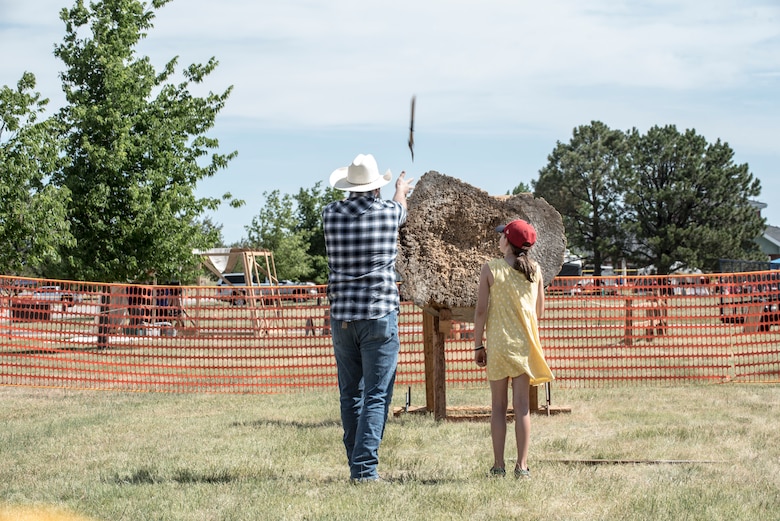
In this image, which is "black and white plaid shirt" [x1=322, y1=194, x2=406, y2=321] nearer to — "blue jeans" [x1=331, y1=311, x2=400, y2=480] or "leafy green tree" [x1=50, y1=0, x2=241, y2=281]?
"blue jeans" [x1=331, y1=311, x2=400, y2=480]

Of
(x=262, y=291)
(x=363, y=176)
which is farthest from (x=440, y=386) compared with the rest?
(x=262, y=291)

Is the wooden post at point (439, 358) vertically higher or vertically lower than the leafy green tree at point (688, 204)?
lower

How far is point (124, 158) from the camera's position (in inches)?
826

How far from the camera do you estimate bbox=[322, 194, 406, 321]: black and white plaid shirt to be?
5707 mm

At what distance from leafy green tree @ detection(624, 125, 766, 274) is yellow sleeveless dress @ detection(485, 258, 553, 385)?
1988 inches

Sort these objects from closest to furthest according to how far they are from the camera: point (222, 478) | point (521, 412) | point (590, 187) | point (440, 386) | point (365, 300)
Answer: point (365, 300)
point (521, 412)
point (222, 478)
point (440, 386)
point (590, 187)

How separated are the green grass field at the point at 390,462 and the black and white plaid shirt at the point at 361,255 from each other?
116cm

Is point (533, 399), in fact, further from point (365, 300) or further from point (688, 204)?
point (688, 204)

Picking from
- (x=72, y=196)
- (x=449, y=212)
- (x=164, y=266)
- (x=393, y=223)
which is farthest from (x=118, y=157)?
(x=393, y=223)

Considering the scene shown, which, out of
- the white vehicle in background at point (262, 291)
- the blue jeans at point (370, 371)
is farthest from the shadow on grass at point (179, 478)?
the white vehicle in background at point (262, 291)

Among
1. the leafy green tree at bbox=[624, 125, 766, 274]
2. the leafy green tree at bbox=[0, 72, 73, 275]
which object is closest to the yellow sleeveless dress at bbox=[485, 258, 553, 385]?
the leafy green tree at bbox=[0, 72, 73, 275]

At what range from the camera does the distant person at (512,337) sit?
586 cm

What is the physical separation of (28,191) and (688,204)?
45.7 meters

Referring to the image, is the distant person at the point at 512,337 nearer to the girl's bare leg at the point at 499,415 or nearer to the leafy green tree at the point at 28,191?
the girl's bare leg at the point at 499,415
